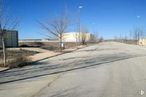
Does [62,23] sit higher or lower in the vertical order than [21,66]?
higher

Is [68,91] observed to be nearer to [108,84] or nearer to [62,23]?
[108,84]

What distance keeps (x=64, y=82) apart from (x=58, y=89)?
1.70 metres

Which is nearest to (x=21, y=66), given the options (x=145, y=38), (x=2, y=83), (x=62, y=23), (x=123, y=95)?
(x=2, y=83)

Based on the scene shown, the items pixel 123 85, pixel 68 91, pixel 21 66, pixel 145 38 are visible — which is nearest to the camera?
pixel 68 91

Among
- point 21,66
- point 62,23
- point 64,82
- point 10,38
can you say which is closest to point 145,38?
point 10,38

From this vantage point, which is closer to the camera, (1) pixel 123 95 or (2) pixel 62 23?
(1) pixel 123 95

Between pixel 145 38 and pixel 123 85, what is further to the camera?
pixel 145 38

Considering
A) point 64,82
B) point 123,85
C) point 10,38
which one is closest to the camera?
point 123,85

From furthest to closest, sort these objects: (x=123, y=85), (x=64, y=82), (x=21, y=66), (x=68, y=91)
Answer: (x=21, y=66)
(x=64, y=82)
(x=123, y=85)
(x=68, y=91)

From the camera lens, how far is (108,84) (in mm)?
11250

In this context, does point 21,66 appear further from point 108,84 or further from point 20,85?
point 108,84

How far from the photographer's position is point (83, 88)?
1041 cm

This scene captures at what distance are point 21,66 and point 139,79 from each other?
32.3 feet

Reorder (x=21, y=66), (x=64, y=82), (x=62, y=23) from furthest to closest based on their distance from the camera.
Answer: (x=62, y=23) → (x=21, y=66) → (x=64, y=82)
